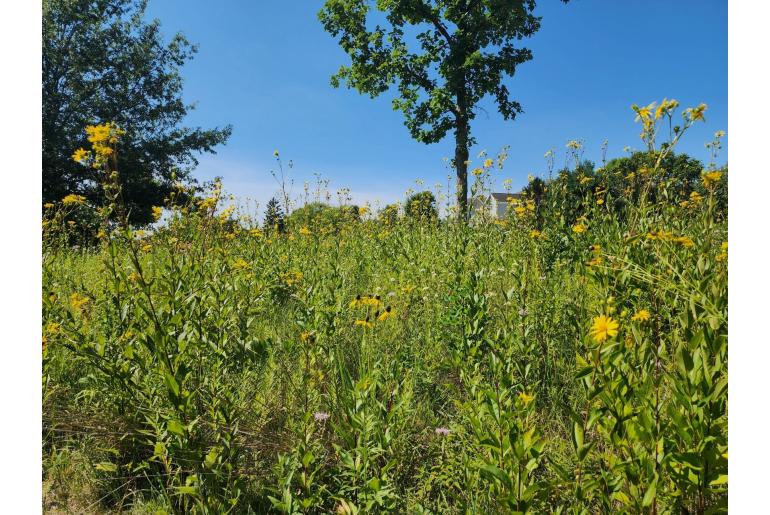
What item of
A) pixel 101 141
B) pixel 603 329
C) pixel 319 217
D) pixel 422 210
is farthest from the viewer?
pixel 422 210

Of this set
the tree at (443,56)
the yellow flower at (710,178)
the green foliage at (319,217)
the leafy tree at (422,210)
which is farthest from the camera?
the tree at (443,56)

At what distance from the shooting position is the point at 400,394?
1816 mm

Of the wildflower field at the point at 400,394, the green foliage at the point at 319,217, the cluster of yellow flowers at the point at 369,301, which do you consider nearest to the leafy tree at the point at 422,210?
the green foliage at the point at 319,217

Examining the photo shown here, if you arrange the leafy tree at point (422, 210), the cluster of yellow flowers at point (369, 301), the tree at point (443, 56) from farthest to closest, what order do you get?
the tree at point (443, 56)
the leafy tree at point (422, 210)
the cluster of yellow flowers at point (369, 301)

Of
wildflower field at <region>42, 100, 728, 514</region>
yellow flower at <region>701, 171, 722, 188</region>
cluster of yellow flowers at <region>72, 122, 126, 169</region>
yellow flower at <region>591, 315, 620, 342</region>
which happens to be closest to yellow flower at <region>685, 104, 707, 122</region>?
wildflower field at <region>42, 100, 728, 514</region>

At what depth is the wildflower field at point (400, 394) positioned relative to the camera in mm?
1068

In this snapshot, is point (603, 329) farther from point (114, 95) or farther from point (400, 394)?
point (114, 95)

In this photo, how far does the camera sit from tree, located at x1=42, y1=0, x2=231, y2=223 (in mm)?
6215

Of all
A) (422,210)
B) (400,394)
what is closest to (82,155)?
(400,394)

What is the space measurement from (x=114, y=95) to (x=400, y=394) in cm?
755

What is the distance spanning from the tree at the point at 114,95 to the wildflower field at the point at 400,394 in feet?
15.0

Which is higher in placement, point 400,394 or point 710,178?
point 710,178

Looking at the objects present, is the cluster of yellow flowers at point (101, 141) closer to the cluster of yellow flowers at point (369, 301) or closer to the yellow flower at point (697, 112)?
the cluster of yellow flowers at point (369, 301)

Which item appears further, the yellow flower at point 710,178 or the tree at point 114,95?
the tree at point 114,95
